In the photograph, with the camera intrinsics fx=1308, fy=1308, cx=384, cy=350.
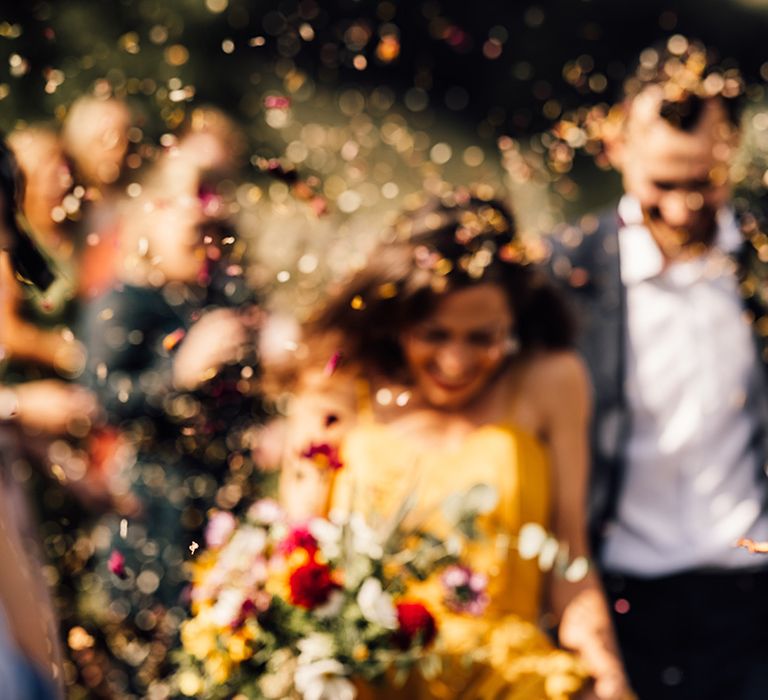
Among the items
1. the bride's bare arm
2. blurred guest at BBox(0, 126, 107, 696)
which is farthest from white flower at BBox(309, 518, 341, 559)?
blurred guest at BBox(0, 126, 107, 696)

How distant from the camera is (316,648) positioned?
221cm

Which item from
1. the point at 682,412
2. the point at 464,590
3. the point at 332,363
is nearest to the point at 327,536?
the point at 464,590

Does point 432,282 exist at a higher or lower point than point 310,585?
higher

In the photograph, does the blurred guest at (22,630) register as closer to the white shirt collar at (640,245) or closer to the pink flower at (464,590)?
the pink flower at (464,590)

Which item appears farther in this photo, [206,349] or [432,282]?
[206,349]

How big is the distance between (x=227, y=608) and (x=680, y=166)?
1521 mm

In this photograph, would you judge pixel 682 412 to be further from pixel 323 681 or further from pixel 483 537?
pixel 323 681

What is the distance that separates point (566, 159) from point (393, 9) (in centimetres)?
113

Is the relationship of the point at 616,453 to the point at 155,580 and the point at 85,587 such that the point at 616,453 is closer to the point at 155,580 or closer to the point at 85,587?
the point at 155,580

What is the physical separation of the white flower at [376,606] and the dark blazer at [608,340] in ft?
3.47

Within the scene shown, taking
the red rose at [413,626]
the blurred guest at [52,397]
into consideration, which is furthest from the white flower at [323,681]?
the blurred guest at [52,397]

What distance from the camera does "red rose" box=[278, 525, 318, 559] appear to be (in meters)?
2.29

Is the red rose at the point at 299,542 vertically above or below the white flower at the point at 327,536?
above

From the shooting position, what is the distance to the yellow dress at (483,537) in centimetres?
238
